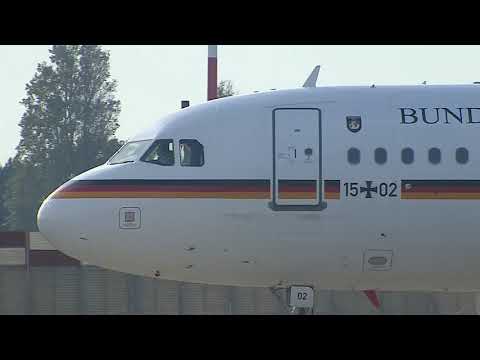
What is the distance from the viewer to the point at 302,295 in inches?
579

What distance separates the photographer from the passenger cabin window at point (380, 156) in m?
14.2

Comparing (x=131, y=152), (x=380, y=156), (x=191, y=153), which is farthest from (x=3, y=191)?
(x=380, y=156)

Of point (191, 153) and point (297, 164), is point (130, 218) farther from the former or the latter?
point (297, 164)

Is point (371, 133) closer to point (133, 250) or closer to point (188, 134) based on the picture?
point (188, 134)

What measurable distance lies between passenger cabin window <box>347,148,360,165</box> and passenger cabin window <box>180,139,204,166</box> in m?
1.92

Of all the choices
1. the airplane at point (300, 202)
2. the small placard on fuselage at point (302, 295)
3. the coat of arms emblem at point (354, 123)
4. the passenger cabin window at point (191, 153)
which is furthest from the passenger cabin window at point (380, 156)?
the passenger cabin window at point (191, 153)

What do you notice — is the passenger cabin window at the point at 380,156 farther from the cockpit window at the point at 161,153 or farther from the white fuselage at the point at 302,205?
the cockpit window at the point at 161,153

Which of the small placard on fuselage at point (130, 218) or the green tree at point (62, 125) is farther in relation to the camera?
the green tree at point (62, 125)

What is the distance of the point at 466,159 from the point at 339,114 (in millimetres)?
1742

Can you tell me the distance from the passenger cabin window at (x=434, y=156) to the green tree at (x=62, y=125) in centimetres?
5151

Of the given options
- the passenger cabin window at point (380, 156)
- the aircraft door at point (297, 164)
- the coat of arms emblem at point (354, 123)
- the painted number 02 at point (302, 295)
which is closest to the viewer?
the aircraft door at point (297, 164)

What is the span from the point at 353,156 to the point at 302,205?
92cm

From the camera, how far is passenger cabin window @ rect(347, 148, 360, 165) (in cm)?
1420
